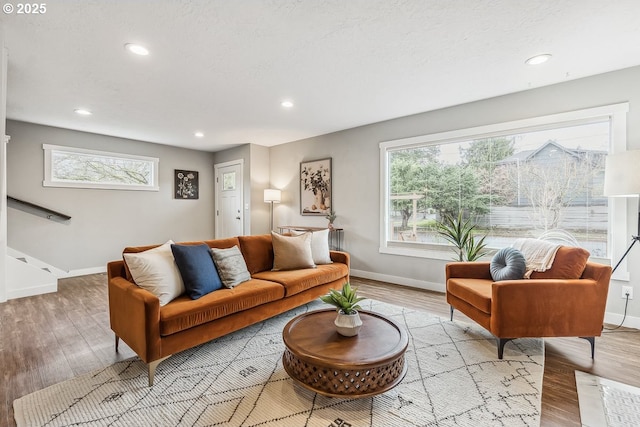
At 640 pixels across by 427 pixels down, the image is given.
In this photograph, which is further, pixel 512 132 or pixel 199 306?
pixel 512 132

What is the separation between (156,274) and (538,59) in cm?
371

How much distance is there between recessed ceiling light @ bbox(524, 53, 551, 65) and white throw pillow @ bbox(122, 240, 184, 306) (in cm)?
359

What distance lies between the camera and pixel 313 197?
534 centimetres

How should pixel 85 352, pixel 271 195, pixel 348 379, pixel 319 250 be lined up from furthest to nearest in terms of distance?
1. pixel 271 195
2. pixel 319 250
3. pixel 85 352
4. pixel 348 379

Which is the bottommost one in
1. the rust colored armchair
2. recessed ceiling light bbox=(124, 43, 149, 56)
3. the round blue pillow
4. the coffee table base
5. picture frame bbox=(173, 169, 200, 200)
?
the coffee table base

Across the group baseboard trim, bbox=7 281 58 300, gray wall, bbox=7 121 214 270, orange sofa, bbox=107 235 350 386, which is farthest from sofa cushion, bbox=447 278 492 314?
gray wall, bbox=7 121 214 270

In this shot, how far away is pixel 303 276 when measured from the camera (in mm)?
2926

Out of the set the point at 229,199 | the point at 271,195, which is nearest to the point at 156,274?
the point at 271,195

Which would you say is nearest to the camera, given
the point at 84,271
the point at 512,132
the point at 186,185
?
the point at 512,132

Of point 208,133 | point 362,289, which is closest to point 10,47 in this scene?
point 208,133

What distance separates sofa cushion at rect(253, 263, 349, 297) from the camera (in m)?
2.77

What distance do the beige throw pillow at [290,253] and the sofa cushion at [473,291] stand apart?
4.88 feet

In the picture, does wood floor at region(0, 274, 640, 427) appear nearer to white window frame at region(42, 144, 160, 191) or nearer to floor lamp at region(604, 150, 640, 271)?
floor lamp at region(604, 150, 640, 271)

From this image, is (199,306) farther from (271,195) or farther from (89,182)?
(89,182)
